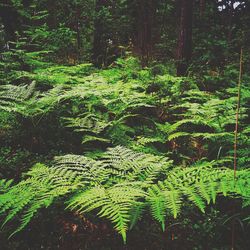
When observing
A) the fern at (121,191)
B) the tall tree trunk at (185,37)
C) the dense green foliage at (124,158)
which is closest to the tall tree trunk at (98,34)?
the dense green foliage at (124,158)

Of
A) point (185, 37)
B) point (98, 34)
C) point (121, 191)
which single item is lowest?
point (121, 191)

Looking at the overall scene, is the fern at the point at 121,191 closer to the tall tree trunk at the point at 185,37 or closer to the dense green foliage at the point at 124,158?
the dense green foliage at the point at 124,158

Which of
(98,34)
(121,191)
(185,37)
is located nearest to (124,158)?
(121,191)

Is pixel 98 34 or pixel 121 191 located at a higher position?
pixel 98 34

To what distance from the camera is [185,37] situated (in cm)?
739

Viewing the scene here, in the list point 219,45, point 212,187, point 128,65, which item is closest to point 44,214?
point 212,187

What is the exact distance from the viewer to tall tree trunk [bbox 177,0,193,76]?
719 cm

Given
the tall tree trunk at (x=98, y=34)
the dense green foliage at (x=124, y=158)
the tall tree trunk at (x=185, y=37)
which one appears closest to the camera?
the dense green foliage at (x=124, y=158)

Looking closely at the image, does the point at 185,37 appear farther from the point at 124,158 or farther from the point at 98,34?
the point at 124,158

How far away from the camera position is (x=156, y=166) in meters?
2.38

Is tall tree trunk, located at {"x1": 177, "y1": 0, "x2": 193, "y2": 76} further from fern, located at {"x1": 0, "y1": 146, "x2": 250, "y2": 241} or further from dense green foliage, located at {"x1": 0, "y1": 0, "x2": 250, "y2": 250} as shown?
fern, located at {"x1": 0, "y1": 146, "x2": 250, "y2": 241}

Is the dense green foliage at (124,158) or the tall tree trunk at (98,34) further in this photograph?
the tall tree trunk at (98,34)

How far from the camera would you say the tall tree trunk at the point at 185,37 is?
23.6 ft

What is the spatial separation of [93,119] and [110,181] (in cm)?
173
